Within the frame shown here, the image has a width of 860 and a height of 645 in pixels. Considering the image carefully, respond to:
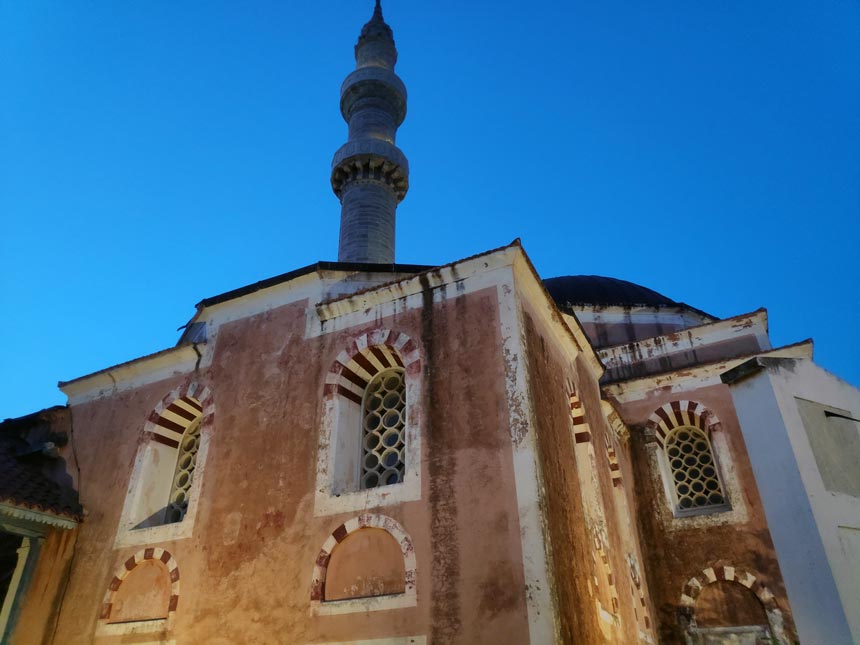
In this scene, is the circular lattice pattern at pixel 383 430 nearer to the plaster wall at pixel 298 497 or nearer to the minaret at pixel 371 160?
the plaster wall at pixel 298 497

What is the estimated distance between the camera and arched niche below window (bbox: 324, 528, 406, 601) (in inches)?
265

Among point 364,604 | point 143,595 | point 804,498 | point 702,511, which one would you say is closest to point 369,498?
point 364,604

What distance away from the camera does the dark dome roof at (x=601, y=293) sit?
53.7ft

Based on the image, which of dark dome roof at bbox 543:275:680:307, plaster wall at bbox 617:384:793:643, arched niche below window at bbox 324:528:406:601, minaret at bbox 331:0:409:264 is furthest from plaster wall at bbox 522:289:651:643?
minaret at bbox 331:0:409:264

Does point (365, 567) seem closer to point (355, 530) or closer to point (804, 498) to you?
point (355, 530)

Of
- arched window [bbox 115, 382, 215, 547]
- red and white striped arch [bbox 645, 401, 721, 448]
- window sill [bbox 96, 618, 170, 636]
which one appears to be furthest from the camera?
red and white striped arch [bbox 645, 401, 721, 448]

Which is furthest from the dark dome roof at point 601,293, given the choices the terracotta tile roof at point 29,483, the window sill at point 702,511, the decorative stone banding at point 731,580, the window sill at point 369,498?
the terracotta tile roof at point 29,483

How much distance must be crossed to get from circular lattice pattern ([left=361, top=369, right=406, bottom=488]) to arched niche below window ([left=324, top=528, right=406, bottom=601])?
0.74 m

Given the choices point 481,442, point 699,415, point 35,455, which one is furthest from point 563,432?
point 35,455

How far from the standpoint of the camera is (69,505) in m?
9.34

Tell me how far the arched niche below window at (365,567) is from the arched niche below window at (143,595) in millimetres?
2328

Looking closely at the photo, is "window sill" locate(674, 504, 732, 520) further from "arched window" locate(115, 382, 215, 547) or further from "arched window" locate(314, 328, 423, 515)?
"arched window" locate(115, 382, 215, 547)

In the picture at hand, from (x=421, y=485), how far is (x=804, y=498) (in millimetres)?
3576

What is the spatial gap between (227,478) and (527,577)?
13.8 feet
